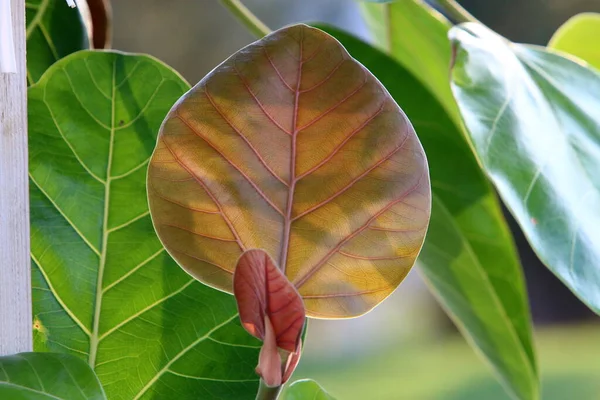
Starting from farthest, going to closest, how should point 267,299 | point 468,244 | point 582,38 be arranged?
point 582,38, point 468,244, point 267,299

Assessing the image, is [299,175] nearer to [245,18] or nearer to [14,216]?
[14,216]

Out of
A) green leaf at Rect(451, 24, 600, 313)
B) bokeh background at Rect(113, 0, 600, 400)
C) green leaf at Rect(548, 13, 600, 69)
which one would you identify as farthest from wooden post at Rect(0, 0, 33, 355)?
bokeh background at Rect(113, 0, 600, 400)

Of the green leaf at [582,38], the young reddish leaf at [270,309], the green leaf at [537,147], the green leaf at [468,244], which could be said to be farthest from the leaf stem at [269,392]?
the green leaf at [582,38]

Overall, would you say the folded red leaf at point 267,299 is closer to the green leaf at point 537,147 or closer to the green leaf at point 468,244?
the green leaf at point 537,147

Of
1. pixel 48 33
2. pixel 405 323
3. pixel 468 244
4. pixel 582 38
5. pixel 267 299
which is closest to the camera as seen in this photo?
pixel 267 299

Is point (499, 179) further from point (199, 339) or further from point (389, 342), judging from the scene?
point (389, 342)

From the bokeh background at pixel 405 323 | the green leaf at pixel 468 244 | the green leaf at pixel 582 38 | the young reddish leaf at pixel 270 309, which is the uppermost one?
the green leaf at pixel 582 38

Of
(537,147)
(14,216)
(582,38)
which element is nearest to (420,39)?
(582,38)

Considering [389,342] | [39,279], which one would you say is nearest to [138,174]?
[39,279]
